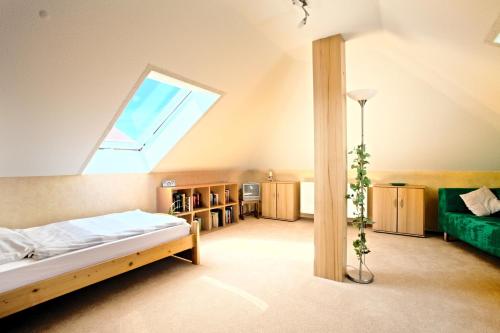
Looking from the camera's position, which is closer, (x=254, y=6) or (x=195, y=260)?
(x=254, y=6)

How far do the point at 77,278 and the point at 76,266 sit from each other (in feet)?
0.32

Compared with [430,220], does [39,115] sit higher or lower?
higher

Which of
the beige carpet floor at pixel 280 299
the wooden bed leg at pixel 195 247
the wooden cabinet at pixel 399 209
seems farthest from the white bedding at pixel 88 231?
the wooden cabinet at pixel 399 209

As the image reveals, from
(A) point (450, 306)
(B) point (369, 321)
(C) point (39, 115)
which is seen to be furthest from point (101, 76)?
(A) point (450, 306)

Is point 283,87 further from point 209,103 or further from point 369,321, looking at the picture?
point 369,321

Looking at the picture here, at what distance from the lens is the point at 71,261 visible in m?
2.15

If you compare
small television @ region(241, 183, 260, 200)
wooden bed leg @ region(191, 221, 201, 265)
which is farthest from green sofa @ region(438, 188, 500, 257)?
wooden bed leg @ region(191, 221, 201, 265)

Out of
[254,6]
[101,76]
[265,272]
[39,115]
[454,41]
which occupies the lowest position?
[265,272]

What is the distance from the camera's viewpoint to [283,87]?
4141mm

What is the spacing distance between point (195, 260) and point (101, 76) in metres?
2.28

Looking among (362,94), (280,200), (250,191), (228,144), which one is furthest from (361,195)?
(250,191)

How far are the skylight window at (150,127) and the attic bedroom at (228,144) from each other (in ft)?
0.09

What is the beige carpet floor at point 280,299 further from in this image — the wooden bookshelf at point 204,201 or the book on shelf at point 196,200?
the book on shelf at point 196,200

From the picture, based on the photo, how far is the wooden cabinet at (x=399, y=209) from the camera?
4.25 meters
